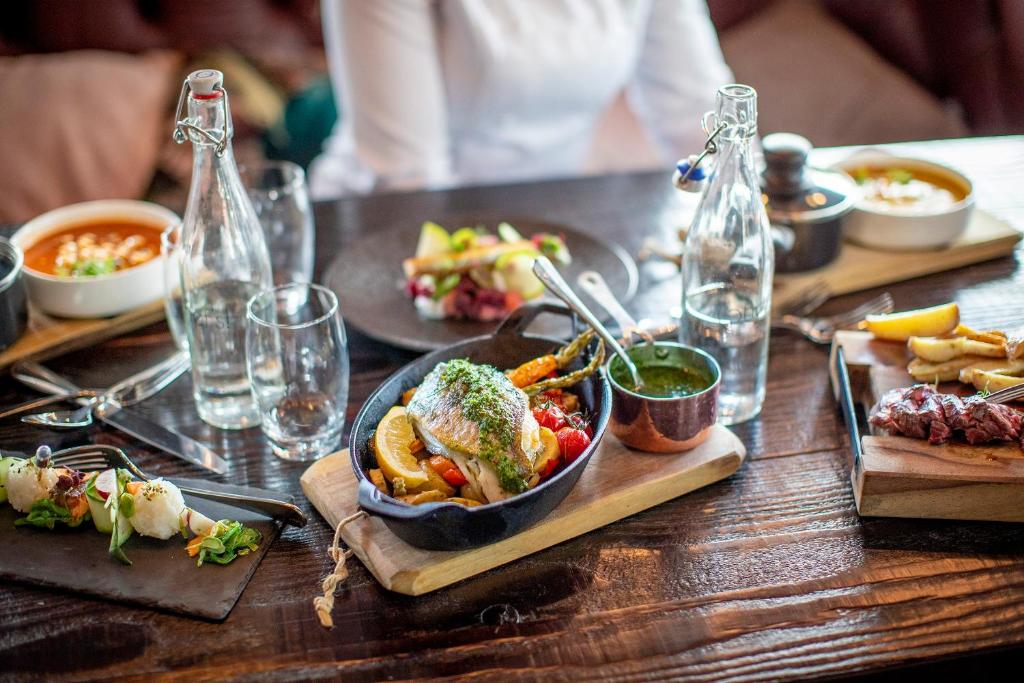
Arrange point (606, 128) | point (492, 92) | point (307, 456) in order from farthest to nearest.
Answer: point (606, 128) < point (492, 92) < point (307, 456)

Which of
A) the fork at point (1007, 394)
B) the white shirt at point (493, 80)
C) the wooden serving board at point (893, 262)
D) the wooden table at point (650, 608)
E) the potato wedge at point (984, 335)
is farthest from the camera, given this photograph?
the white shirt at point (493, 80)

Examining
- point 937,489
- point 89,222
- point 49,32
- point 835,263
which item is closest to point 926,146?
point 835,263

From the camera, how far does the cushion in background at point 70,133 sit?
2969 mm

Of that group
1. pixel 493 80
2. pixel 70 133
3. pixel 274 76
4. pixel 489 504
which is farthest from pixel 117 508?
pixel 274 76

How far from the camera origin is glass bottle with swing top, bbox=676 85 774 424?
4.67ft

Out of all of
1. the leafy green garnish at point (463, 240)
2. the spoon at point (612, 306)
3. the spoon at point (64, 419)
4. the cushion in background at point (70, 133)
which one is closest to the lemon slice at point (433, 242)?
the leafy green garnish at point (463, 240)

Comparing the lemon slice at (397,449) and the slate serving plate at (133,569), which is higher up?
the lemon slice at (397,449)

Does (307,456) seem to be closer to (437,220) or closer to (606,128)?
(437,220)

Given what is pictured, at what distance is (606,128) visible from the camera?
3.94 meters

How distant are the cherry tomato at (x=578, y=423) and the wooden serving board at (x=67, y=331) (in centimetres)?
84

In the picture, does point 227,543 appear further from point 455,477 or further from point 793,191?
point 793,191

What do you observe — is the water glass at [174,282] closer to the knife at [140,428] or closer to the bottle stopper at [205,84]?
the knife at [140,428]

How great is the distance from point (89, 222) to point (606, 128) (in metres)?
2.50

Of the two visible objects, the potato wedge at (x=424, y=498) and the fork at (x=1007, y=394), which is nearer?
the potato wedge at (x=424, y=498)
